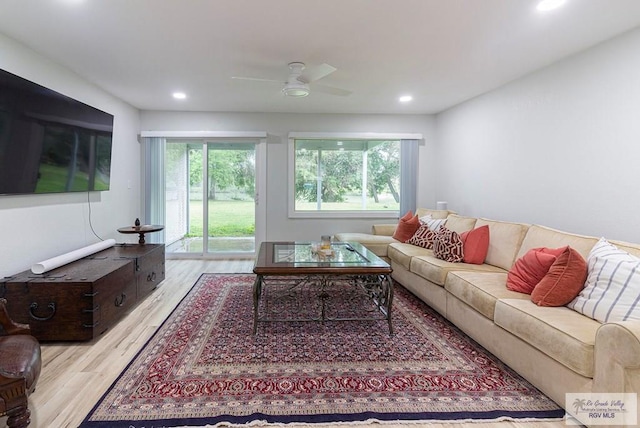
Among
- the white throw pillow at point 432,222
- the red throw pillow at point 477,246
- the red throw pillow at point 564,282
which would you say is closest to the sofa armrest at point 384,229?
the white throw pillow at point 432,222

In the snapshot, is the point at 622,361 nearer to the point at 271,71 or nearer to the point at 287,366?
the point at 287,366

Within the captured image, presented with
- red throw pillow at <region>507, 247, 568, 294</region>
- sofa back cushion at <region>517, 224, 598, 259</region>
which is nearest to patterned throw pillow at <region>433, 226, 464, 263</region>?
sofa back cushion at <region>517, 224, 598, 259</region>

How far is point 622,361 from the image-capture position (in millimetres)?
1558

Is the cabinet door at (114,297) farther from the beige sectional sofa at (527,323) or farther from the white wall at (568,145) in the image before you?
the white wall at (568,145)

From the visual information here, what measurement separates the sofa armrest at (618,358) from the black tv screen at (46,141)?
13.0 ft

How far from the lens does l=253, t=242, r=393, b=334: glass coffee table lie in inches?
112

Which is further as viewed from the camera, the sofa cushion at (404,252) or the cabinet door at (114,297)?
the sofa cushion at (404,252)

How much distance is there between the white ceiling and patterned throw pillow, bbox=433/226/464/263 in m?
1.71

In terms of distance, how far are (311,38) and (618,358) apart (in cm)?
276

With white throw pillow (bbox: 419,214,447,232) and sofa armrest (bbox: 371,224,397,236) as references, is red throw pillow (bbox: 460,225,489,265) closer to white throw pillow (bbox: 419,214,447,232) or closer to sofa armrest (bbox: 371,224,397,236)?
white throw pillow (bbox: 419,214,447,232)

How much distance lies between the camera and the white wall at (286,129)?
5.52 m

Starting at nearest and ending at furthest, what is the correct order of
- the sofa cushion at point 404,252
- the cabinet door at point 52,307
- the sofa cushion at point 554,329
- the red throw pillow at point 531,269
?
the sofa cushion at point 554,329 < the red throw pillow at point 531,269 < the cabinet door at point 52,307 < the sofa cushion at point 404,252

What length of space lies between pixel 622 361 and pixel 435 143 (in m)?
4.67

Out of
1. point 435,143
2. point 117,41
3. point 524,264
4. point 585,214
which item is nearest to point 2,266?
point 117,41
